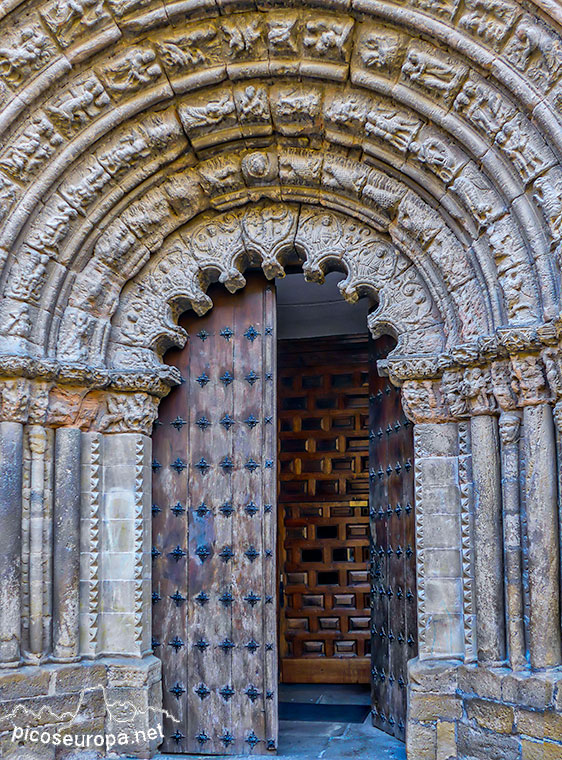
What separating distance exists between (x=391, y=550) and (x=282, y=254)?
219 cm

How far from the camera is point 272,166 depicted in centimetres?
527

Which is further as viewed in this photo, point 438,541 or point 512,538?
point 438,541

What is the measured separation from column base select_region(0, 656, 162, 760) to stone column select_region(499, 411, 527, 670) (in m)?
2.26

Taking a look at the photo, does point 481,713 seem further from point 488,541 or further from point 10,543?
point 10,543

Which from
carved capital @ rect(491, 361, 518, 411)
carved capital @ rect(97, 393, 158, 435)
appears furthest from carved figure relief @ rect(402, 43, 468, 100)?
carved capital @ rect(97, 393, 158, 435)

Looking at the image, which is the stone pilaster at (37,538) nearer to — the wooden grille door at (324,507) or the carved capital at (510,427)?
the carved capital at (510,427)

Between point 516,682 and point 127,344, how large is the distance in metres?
3.19

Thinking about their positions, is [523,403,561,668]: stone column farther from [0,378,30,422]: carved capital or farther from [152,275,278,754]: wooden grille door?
[0,378,30,422]: carved capital

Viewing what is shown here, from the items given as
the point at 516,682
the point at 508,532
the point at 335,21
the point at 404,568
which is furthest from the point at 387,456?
the point at 335,21

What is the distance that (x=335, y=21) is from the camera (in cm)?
478

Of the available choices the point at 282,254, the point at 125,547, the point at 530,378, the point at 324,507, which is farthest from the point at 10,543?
the point at 324,507

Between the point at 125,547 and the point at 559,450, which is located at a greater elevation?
the point at 559,450

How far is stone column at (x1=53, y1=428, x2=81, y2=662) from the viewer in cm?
488

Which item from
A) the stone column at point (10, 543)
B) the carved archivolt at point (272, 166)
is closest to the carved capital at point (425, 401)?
the carved archivolt at point (272, 166)
